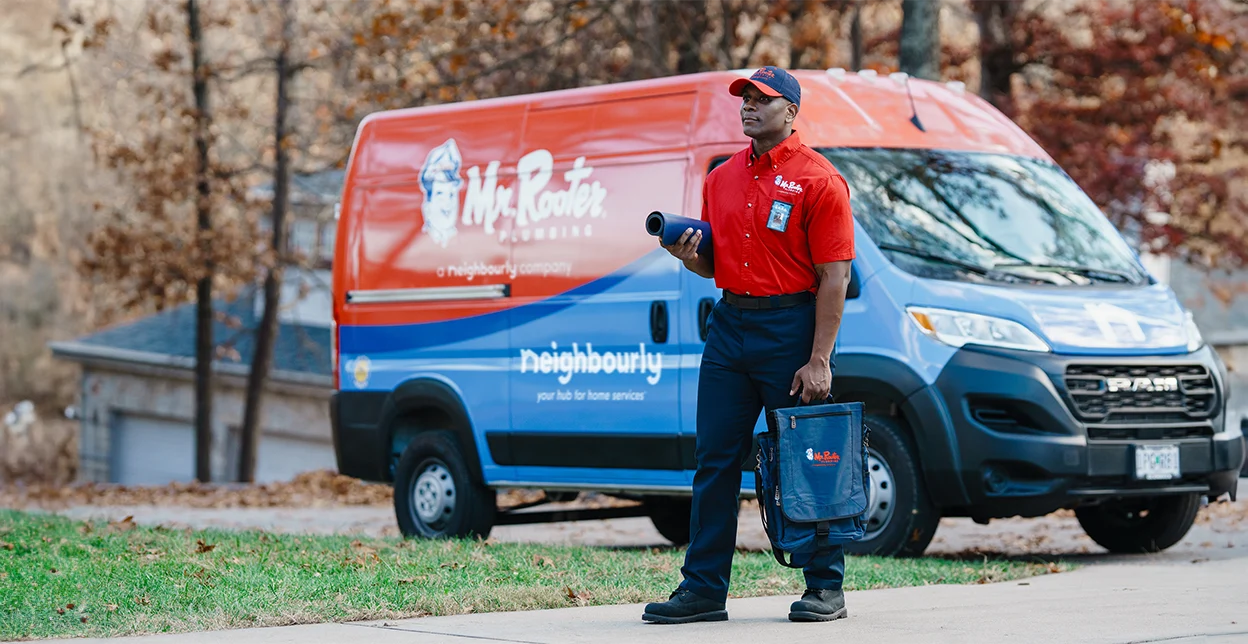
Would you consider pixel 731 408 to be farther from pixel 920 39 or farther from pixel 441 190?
pixel 920 39

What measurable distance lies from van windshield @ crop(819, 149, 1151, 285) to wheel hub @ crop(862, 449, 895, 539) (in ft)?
3.27

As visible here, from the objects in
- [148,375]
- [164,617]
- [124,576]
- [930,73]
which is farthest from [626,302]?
[148,375]

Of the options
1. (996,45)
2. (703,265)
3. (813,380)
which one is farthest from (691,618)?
(996,45)

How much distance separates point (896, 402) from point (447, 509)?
3.17 meters

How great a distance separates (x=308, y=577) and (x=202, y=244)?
1835 centimetres

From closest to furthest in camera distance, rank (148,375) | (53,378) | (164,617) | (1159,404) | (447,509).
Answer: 1. (164,617)
2. (1159,404)
3. (447,509)
4. (148,375)
5. (53,378)

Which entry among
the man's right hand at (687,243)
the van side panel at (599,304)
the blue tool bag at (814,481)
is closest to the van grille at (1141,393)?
the van side panel at (599,304)

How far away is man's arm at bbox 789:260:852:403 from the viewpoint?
20.7 ft

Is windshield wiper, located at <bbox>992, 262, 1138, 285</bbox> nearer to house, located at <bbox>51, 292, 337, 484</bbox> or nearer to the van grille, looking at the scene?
the van grille

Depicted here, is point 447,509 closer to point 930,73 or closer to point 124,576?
point 124,576

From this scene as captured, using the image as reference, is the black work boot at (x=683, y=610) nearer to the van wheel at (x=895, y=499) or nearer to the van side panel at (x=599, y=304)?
the van wheel at (x=895, y=499)

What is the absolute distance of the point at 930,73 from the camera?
15.8 metres

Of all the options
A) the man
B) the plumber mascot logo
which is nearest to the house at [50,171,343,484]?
the plumber mascot logo

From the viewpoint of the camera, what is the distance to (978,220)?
9672 mm
